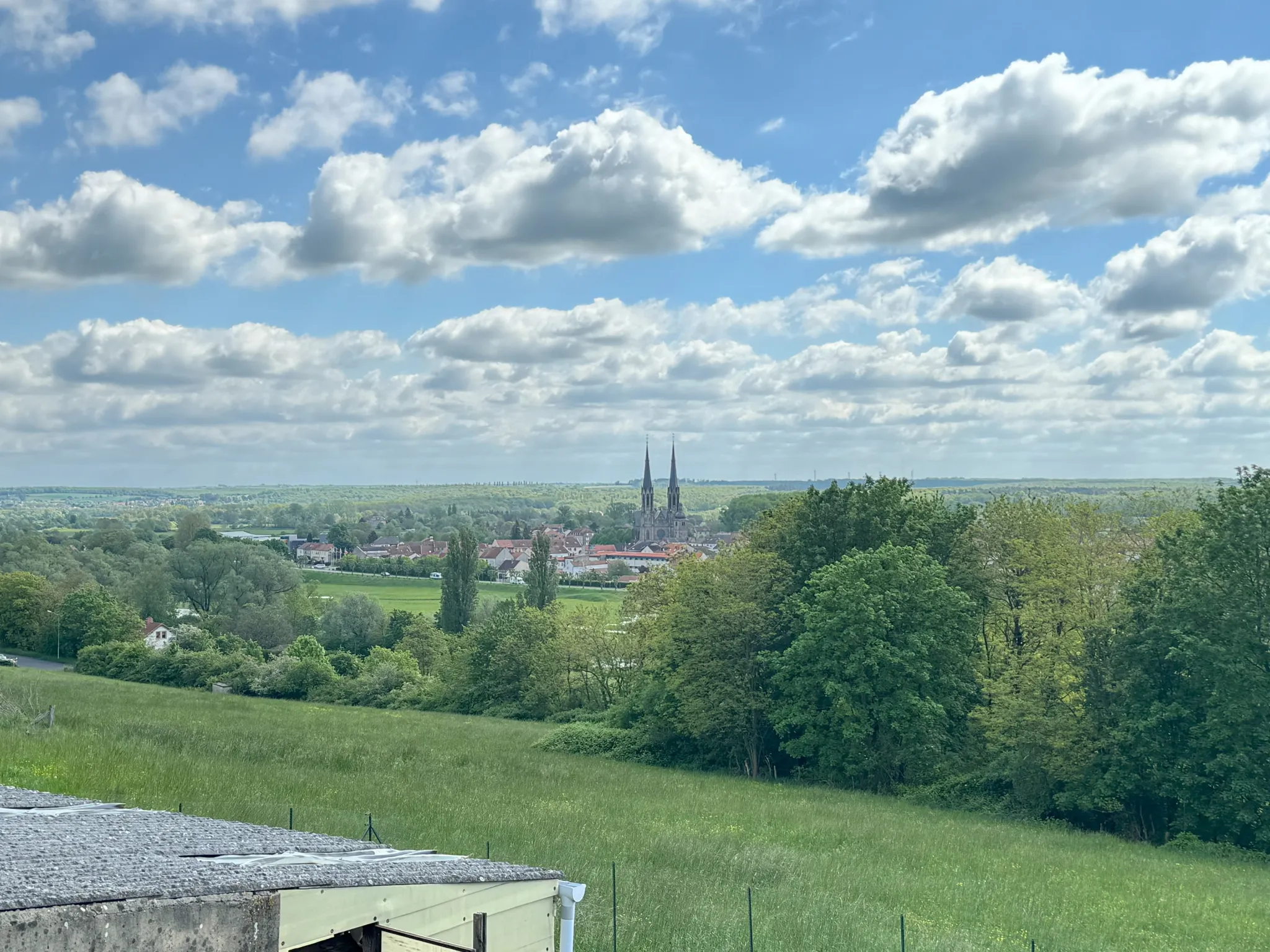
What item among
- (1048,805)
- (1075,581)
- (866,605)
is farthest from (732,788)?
(1075,581)

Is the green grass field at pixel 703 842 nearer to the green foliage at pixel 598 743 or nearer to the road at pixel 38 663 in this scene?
the green foliage at pixel 598 743

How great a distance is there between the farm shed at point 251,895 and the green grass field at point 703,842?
5.87 m

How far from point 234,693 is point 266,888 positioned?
214 feet

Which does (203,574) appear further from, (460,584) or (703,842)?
(703,842)

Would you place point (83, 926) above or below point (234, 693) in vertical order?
above

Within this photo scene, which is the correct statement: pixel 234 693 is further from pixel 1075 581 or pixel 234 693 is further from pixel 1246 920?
pixel 1246 920

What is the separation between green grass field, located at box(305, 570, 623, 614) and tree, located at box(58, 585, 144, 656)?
110 ft

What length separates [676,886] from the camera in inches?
720

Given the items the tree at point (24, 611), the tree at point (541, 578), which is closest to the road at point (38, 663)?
the tree at point (24, 611)

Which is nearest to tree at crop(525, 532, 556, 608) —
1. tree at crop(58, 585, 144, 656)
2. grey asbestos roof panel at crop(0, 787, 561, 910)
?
tree at crop(58, 585, 144, 656)

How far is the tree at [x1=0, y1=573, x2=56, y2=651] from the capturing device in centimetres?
8744

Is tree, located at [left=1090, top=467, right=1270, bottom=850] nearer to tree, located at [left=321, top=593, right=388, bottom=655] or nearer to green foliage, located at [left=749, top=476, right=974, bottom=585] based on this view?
green foliage, located at [left=749, top=476, right=974, bottom=585]

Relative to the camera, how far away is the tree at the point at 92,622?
80.7 metres

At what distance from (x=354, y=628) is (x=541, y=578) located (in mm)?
22594
